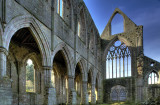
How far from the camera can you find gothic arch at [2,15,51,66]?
6398mm

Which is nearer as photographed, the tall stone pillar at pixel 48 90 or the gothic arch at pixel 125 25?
the tall stone pillar at pixel 48 90

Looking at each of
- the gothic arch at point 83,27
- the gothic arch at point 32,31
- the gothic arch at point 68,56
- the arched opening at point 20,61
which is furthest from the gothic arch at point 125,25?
the gothic arch at point 32,31

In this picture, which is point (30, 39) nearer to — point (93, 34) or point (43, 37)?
point (43, 37)

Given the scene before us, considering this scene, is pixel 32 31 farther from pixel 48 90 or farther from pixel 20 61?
pixel 20 61

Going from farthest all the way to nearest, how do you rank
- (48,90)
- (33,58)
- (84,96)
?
1. (84,96)
2. (33,58)
3. (48,90)

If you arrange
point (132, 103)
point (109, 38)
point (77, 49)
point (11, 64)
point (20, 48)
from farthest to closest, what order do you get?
point (109, 38), point (132, 103), point (77, 49), point (20, 48), point (11, 64)

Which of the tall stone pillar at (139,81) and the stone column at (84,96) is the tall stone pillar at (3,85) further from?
the tall stone pillar at (139,81)

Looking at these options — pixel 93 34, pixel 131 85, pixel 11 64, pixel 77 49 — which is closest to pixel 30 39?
pixel 11 64

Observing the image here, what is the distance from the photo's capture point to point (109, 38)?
23.6 metres

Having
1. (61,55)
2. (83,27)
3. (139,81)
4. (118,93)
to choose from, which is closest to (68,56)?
(61,55)

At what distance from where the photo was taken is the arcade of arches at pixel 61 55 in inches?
285

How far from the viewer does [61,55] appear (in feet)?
47.7

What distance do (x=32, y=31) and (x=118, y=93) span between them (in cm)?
1693

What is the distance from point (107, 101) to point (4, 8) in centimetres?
1860
